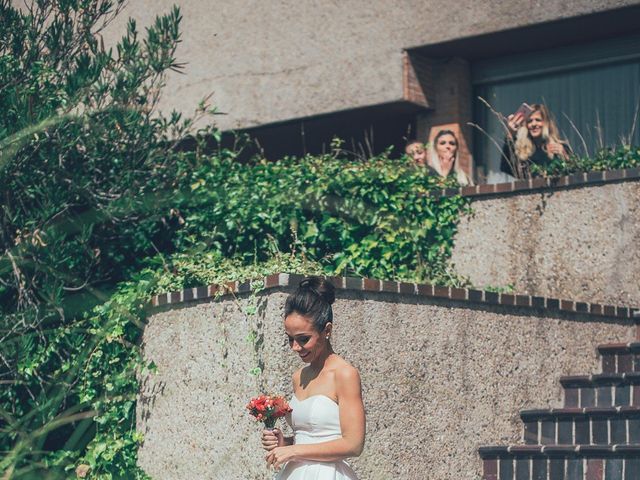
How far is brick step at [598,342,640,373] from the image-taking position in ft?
31.4

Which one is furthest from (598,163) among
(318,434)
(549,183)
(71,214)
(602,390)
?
(318,434)

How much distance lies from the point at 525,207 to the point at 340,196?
195 cm

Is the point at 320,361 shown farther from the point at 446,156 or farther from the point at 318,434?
the point at 446,156

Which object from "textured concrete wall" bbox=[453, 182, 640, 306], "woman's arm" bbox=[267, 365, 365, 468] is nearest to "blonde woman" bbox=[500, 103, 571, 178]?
"textured concrete wall" bbox=[453, 182, 640, 306]

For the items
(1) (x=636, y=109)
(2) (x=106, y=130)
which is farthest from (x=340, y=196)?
(1) (x=636, y=109)

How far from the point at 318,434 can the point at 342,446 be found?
0.80ft

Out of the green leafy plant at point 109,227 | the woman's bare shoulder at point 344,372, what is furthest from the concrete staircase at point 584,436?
the woman's bare shoulder at point 344,372

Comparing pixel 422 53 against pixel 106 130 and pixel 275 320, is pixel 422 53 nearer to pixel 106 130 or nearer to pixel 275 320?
pixel 106 130

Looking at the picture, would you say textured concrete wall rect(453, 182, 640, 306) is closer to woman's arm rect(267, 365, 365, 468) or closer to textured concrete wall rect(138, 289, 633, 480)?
textured concrete wall rect(138, 289, 633, 480)

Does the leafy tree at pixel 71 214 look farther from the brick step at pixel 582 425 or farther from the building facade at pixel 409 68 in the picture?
the building facade at pixel 409 68

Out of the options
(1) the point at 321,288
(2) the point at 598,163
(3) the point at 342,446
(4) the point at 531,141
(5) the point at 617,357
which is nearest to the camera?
(3) the point at 342,446

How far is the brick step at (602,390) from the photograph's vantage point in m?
8.75

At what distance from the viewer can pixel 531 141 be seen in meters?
12.0

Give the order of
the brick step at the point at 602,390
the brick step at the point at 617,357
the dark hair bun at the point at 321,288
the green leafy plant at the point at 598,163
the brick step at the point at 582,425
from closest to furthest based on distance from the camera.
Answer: the dark hair bun at the point at 321,288, the brick step at the point at 582,425, the brick step at the point at 602,390, the brick step at the point at 617,357, the green leafy plant at the point at 598,163
